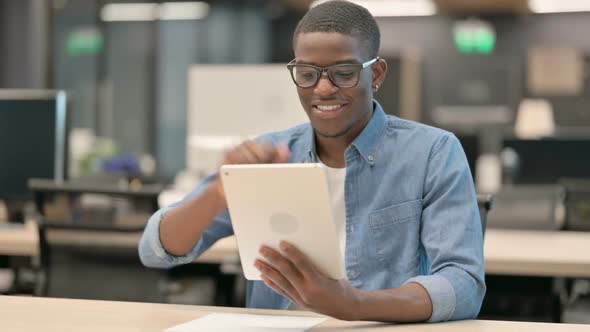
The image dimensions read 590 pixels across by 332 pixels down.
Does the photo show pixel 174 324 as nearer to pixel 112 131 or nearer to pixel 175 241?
pixel 175 241

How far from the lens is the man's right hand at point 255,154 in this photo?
1807 mm

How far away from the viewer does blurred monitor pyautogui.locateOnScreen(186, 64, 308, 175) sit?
4.77 m

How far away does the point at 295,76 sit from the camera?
2.02 m

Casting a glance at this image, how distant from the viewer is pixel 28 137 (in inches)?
153

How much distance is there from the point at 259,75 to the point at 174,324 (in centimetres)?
302

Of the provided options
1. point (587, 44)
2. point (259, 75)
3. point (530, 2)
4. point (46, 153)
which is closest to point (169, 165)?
point (530, 2)

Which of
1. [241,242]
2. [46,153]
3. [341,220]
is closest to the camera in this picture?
[241,242]

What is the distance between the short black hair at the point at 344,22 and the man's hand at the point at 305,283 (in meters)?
0.53

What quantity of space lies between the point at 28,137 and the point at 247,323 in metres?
2.28

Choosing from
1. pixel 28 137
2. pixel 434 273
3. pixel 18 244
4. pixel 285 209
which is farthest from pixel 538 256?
pixel 28 137

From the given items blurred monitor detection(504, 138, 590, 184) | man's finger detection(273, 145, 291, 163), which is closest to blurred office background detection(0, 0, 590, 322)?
blurred monitor detection(504, 138, 590, 184)

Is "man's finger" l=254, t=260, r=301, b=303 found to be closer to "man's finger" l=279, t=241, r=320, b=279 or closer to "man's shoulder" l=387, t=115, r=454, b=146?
"man's finger" l=279, t=241, r=320, b=279

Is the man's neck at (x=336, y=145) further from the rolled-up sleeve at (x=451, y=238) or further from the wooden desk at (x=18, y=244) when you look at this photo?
the wooden desk at (x=18, y=244)

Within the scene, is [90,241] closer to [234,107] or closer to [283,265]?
[283,265]
